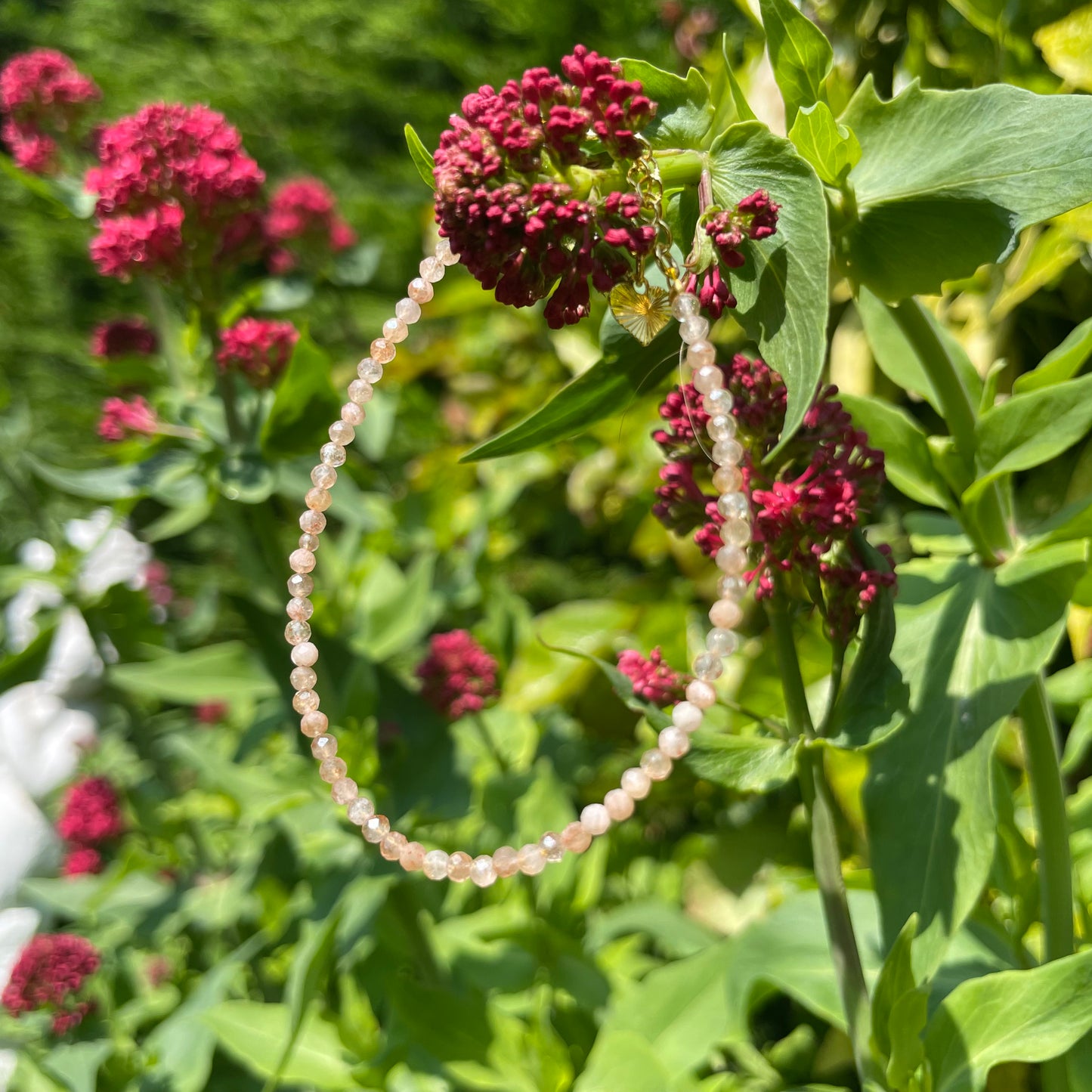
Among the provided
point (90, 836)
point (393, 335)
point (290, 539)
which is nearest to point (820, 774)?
point (393, 335)

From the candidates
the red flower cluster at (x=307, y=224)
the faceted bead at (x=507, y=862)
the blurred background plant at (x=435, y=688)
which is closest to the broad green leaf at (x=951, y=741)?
the blurred background plant at (x=435, y=688)

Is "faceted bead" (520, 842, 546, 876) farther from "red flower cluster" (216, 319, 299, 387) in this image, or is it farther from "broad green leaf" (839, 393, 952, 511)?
"red flower cluster" (216, 319, 299, 387)

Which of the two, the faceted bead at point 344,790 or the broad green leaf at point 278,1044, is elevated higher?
the faceted bead at point 344,790

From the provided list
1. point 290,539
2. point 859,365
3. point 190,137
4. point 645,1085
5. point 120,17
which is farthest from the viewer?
point 120,17

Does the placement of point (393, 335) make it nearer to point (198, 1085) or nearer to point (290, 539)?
point (198, 1085)

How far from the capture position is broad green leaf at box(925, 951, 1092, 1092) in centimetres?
57

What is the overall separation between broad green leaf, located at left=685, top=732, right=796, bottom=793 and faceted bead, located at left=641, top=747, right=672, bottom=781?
48mm

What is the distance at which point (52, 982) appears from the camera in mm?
1254

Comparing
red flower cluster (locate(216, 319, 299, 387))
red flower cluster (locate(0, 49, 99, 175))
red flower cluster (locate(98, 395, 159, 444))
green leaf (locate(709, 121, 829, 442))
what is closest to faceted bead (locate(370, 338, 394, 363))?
green leaf (locate(709, 121, 829, 442))

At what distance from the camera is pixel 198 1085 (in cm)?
107

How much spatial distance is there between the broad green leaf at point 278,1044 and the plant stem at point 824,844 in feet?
2.02

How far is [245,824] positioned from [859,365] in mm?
1019

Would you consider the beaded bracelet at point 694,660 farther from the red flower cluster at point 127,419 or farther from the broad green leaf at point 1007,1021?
the red flower cluster at point 127,419

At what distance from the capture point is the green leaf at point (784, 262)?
0.46 metres
